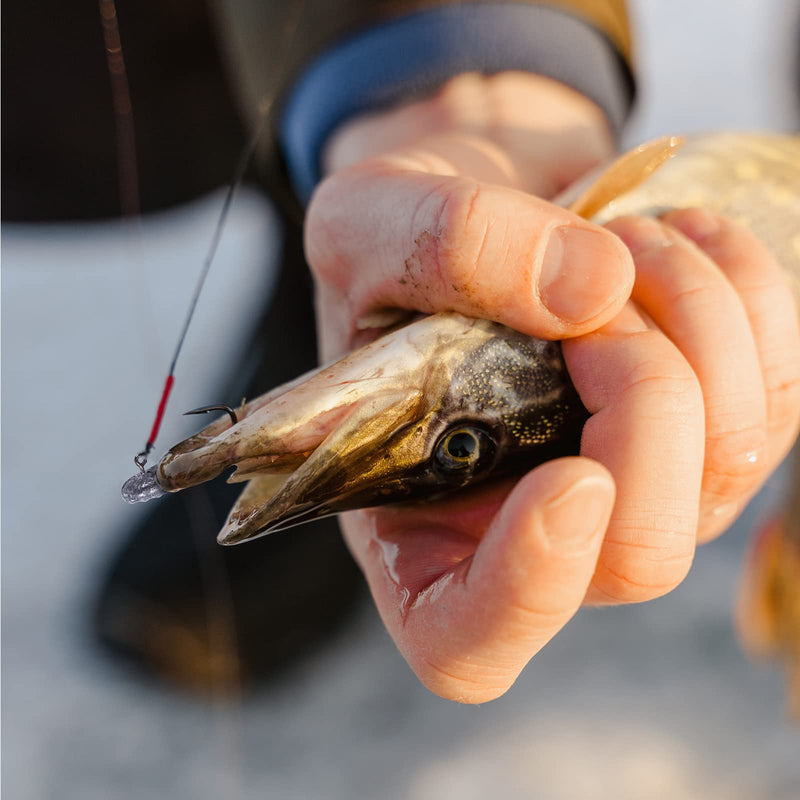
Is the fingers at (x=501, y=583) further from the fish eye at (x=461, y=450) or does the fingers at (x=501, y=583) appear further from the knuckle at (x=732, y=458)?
the knuckle at (x=732, y=458)

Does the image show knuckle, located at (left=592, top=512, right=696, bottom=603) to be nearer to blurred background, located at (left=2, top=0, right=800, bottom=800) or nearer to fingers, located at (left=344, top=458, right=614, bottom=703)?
fingers, located at (left=344, top=458, right=614, bottom=703)

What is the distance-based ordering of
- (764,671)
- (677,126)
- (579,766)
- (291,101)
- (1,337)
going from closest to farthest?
(291,101) → (579,766) → (764,671) → (1,337) → (677,126)

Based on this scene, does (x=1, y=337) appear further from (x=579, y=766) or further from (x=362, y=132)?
(x=579, y=766)

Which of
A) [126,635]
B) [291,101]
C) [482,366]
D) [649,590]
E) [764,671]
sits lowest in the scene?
[764,671]

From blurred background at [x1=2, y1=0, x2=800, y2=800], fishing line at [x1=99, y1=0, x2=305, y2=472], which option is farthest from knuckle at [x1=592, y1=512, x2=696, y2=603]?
fishing line at [x1=99, y1=0, x2=305, y2=472]

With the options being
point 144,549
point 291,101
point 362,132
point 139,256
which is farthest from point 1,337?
point 362,132
